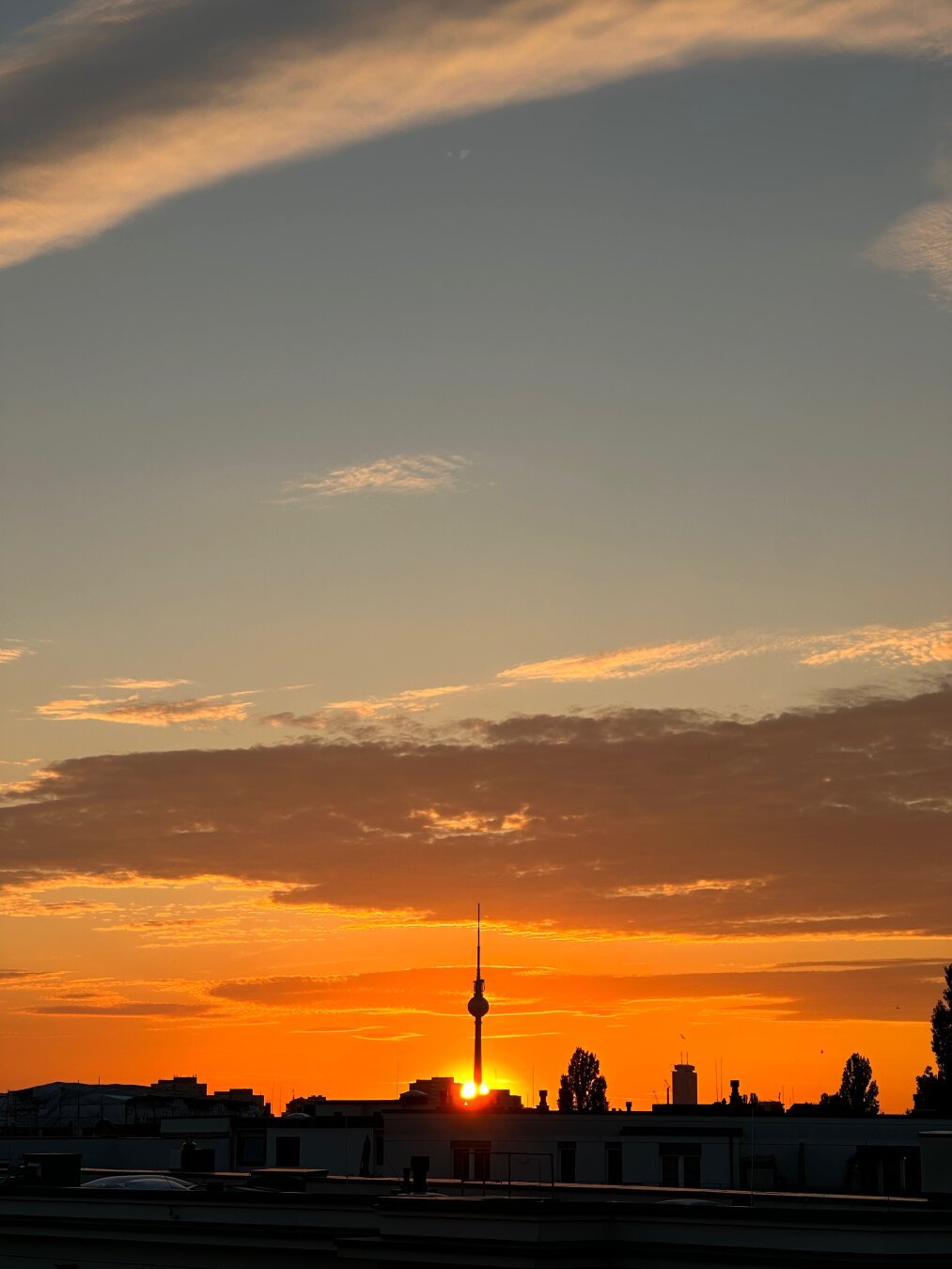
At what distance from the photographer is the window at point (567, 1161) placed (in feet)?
316

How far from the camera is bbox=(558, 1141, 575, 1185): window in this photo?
96.3m

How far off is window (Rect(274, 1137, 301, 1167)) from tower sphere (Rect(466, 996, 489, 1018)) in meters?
73.7

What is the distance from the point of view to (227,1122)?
116688 mm

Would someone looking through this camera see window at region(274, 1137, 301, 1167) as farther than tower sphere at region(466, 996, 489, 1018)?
No

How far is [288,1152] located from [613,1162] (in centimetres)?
2144

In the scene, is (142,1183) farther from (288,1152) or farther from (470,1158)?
(288,1152)

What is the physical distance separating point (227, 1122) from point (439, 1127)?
67.6ft

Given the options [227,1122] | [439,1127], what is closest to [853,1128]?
[439,1127]

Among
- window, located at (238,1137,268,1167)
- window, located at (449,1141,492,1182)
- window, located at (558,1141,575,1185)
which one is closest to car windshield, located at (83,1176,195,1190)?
window, located at (558,1141,575,1185)

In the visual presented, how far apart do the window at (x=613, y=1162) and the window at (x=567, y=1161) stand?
7.12 ft

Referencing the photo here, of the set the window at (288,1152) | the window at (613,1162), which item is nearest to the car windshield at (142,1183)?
the window at (613,1162)

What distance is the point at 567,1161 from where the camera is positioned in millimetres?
97000

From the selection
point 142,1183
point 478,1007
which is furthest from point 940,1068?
point 142,1183

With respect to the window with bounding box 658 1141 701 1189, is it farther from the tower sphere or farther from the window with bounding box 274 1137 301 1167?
the tower sphere
